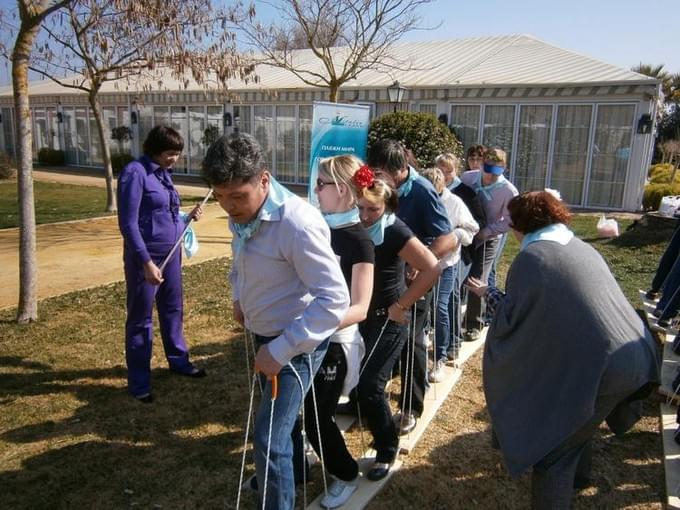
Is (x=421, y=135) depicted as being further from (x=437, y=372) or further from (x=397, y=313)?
(x=397, y=313)

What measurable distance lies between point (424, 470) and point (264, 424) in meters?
1.53

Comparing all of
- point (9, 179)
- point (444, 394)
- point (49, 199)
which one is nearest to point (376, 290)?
point (444, 394)

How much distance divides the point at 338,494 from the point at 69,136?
92.3 feet

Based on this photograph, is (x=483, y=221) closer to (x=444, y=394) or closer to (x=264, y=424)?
(x=444, y=394)

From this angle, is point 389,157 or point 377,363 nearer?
point 377,363

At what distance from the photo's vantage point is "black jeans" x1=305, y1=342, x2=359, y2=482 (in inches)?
94.3

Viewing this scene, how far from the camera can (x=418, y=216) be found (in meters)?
3.56

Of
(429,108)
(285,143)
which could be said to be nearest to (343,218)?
(429,108)

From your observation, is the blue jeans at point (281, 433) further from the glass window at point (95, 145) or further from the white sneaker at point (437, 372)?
the glass window at point (95, 145)

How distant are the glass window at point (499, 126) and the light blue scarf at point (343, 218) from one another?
46.3ft

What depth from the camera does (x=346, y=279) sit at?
8.14 feet

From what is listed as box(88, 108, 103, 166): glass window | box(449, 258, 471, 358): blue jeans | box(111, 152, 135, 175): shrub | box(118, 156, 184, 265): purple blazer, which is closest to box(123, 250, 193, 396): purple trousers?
box(118, 156, 184, 265): purple blazer

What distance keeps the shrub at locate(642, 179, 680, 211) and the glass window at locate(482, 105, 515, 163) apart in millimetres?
3702

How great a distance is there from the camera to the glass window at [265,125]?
20.0 metres
